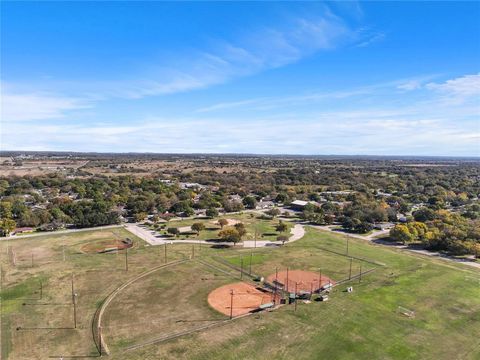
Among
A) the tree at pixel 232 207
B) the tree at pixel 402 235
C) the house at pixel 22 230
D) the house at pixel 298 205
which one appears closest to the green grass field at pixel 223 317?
the tree at pixel 402 235

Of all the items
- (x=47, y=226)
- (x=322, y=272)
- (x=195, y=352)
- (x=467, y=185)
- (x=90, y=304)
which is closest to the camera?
(x=195, y=352)

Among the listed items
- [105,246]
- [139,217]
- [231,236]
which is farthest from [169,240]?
[139,217]

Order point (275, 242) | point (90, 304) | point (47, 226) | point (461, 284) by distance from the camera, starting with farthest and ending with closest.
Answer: point (47, 226)
point (275, 242)
point (461, 284)
point (90, 304)

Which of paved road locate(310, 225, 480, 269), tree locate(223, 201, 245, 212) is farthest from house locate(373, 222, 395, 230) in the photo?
tree locate(223, 201, 245, 212)

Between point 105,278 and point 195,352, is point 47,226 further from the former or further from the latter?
point 195,352

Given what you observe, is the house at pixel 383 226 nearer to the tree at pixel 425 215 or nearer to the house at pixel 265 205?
the tree at pixel 425 215

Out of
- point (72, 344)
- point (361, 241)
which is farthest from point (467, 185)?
point (72, 344)
